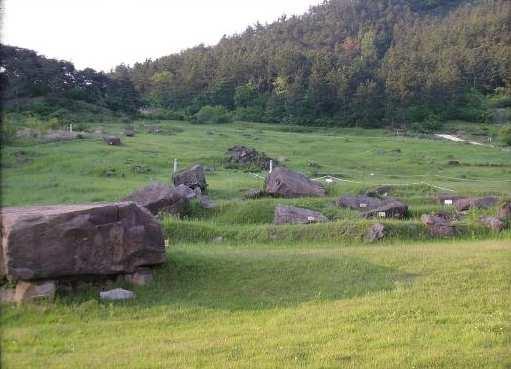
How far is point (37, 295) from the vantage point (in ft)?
37.5

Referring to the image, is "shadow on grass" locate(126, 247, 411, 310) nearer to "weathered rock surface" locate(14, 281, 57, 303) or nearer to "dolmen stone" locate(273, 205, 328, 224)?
"weathered rock surface" locate(14, 281, 57, 303)

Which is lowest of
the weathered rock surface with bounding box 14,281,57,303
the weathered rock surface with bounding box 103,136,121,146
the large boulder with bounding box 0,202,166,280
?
the weathered rock surface with bounding box 14,281,57,303

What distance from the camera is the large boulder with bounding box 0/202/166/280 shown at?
11.6 m

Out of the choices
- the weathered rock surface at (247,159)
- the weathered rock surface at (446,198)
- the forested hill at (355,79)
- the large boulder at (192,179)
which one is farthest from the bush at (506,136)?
the large boulder at (192,179)

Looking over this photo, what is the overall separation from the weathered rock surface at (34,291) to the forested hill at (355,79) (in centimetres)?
5693

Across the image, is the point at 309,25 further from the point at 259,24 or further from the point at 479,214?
the point at 479,214

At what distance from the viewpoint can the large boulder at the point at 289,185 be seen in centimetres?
2298

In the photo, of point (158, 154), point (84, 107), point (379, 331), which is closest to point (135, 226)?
point (379, 331)

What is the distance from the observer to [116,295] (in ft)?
38.5

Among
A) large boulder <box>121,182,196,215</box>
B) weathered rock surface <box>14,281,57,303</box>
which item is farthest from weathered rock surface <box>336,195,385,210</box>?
weathered rock surface <box>14,281,57,303</box>

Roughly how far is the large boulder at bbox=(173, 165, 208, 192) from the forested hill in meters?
43.9

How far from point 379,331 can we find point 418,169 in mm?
24909

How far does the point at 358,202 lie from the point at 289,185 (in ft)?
9.67

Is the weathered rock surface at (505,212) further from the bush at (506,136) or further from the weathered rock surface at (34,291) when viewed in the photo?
the bush at (506,136)
